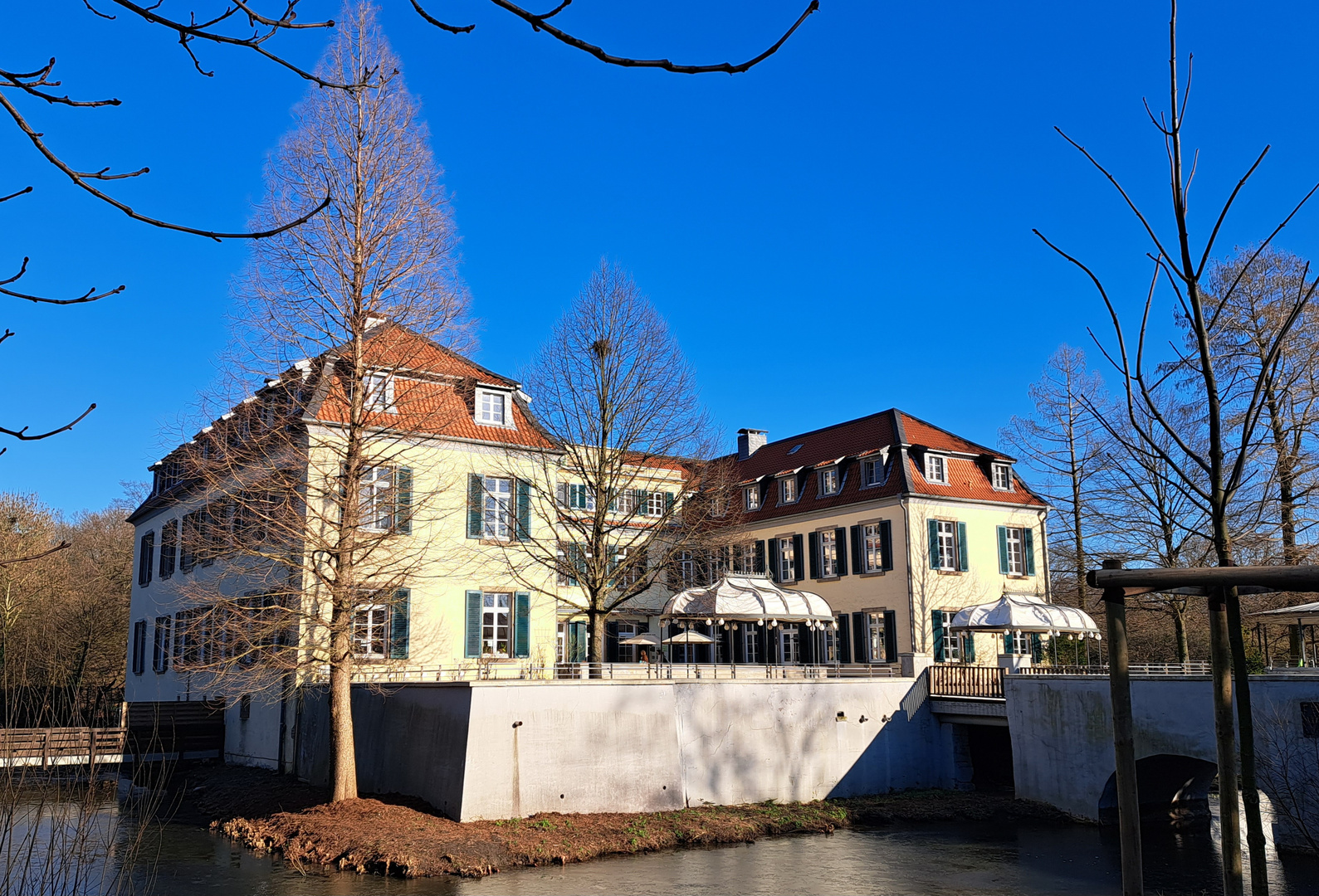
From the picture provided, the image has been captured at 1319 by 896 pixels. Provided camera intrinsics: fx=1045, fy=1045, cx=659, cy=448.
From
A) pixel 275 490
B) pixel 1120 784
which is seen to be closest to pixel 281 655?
pixel 275 490

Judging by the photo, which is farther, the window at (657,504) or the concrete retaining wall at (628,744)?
the window at (657,504)

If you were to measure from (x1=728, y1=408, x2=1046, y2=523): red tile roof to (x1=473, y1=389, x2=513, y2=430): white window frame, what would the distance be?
1131cm

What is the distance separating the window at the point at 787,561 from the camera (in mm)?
36438

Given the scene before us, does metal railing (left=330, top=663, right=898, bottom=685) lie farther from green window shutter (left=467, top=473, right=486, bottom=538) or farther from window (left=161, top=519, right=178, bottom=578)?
window (left=161, top=519, right=178, bottom=578)

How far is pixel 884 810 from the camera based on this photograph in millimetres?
23844

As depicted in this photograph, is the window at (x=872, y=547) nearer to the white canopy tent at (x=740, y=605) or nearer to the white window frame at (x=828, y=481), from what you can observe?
the white window frame at (x=828, y=481)

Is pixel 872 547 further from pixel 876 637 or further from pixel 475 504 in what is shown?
pixel 475 504

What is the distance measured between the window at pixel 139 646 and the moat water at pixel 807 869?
1192 centimetres

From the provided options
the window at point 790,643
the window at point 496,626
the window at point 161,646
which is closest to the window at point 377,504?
the window at point 496,626

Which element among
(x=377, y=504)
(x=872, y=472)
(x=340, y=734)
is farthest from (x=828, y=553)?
(x=340, y=734)

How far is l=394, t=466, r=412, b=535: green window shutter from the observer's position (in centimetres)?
1988

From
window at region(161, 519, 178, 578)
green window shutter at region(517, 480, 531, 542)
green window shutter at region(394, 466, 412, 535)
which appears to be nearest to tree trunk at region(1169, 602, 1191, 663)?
green window shutter at region(517, 480, 531, 542)

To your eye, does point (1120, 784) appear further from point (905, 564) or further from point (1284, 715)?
point (905, 564)

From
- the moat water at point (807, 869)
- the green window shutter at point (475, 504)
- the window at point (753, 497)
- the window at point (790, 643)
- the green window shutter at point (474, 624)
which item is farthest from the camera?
the window at point (753, 497)
